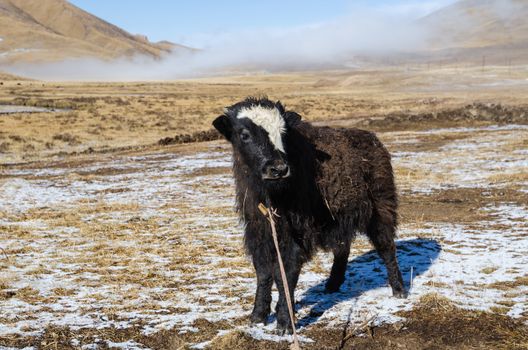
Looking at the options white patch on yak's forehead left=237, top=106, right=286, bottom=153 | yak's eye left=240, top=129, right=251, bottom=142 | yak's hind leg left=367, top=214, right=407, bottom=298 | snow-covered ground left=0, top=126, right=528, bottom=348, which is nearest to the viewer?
white patch on yak's forehead left=237, top=106, right=286, bottom=153

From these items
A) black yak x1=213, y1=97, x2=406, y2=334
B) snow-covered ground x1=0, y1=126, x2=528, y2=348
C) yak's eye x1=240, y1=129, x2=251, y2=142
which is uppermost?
yak's eye x1=240, y1=129, x2=251, y2=142

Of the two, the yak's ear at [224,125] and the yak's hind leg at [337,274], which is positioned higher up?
the yak's ear at [224,125]

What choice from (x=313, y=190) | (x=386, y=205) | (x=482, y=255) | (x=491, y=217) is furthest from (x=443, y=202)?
(x=313, y=190)

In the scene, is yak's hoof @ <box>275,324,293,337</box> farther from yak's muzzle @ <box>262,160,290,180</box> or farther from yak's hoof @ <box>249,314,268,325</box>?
yak's muzzle @ <box>262,160,290,180</box>

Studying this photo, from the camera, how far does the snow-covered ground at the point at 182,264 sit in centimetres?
736

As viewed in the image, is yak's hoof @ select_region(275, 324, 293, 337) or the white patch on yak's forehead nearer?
the white patch on yak's forehead

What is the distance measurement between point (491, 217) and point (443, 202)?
229 cm

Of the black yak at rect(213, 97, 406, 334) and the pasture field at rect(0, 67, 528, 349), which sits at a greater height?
the black yak at rect(213, 97, 406, 334)

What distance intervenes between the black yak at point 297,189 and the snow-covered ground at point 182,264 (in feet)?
2.45

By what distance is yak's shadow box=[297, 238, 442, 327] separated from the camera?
7.76 m

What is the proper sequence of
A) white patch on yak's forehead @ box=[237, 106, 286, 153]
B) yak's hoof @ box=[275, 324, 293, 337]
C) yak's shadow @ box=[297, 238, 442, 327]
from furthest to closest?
yak's shadow @ box=[297, 238, 442, 327], yak's hoof @ box=[275, 324, 293, 337], white patch on yak's forehead @ box=[237, 106, 286, 153]

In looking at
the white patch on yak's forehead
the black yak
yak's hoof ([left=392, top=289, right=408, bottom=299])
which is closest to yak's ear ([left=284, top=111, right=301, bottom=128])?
the black yak

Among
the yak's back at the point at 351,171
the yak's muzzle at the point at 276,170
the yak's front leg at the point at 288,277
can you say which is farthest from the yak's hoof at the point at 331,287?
the yak's muzzle at the point at 276,170

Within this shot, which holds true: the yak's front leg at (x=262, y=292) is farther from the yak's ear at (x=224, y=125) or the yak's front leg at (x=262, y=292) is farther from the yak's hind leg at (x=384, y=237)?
the yak's hind leg at (x=384, y=237)
